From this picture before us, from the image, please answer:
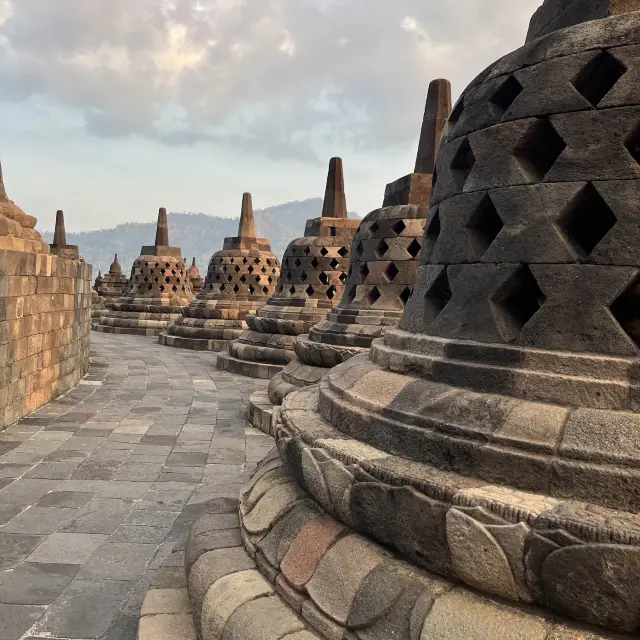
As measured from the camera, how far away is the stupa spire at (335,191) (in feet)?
34.1

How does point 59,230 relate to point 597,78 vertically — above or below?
above

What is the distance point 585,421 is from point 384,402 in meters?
0.75

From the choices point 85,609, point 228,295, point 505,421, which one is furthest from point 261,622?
point 228,295

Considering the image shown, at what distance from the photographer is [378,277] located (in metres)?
7.07

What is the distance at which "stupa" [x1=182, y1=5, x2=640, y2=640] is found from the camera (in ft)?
5.38

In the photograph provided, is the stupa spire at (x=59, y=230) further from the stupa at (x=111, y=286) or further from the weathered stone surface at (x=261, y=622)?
the weathered stone surface at (x=261, y=622)

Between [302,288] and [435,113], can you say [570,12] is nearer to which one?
[435,113]

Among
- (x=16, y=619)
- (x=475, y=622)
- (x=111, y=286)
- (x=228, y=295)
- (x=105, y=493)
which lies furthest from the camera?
(x=111, y=286)

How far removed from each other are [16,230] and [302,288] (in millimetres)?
4752

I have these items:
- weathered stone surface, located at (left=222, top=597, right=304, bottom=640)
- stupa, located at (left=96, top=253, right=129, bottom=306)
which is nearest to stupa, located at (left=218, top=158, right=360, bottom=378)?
weathered stone surface, located at (left=222, top=597, right=304, bottom=640)

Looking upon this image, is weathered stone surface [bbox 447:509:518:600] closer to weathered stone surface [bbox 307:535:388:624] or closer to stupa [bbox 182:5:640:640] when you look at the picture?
stupa [bbox 182:5:640:640]

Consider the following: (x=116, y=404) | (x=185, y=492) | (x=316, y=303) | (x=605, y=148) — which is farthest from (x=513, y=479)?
(x=316, y=303)

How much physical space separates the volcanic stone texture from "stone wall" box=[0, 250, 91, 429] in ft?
16.6

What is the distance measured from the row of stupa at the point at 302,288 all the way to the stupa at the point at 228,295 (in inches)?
1.1
